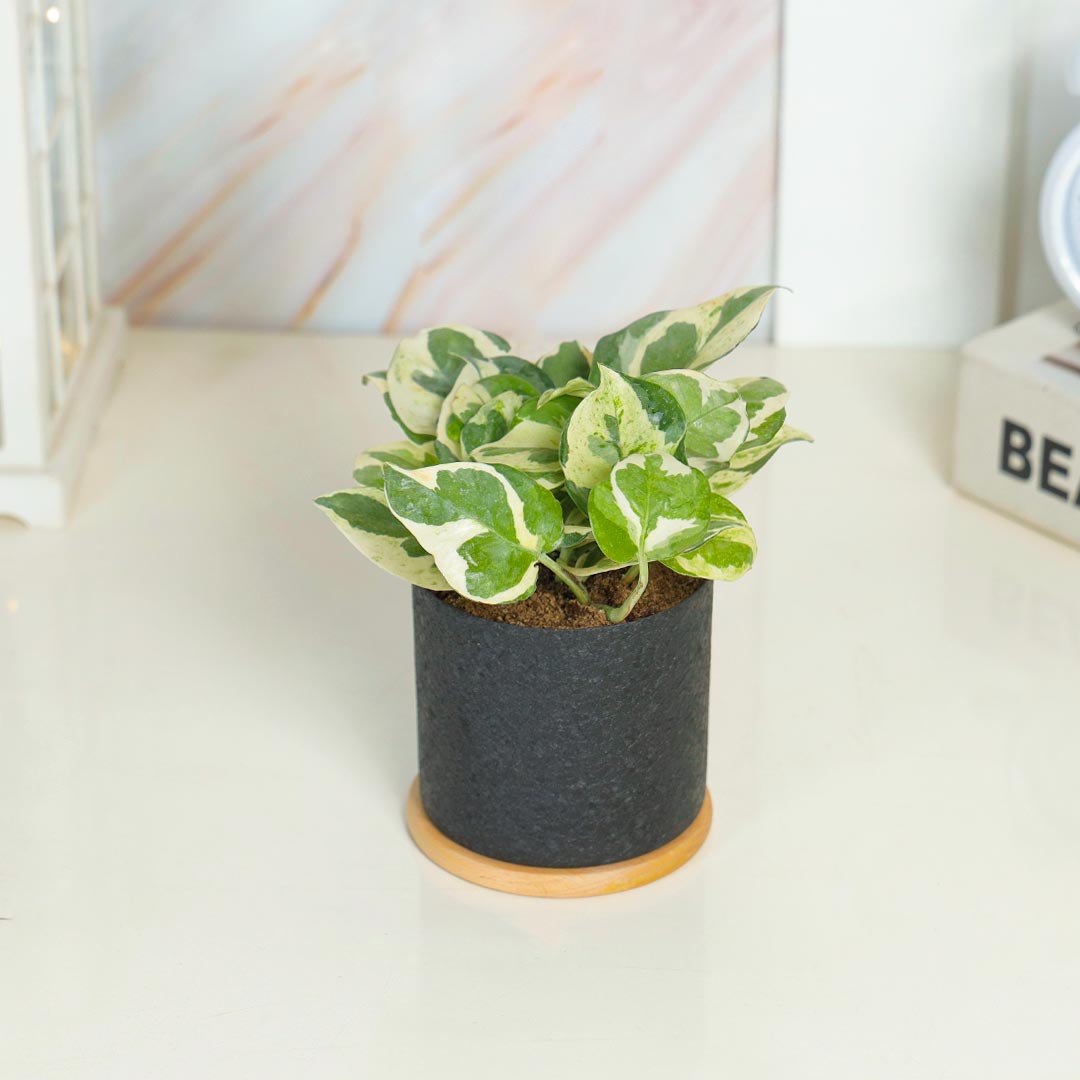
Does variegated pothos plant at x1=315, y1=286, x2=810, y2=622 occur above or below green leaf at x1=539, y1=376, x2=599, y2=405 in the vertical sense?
below

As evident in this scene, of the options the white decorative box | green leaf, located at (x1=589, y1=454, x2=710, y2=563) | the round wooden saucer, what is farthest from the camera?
the white decorative box

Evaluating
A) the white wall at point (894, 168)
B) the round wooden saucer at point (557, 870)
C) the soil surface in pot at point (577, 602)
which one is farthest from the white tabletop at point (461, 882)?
the white wall at point (894, 168)

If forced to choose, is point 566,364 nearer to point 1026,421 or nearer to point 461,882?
point 461,882

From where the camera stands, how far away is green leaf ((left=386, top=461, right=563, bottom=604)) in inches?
26.6

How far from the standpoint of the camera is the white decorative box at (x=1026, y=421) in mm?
1129

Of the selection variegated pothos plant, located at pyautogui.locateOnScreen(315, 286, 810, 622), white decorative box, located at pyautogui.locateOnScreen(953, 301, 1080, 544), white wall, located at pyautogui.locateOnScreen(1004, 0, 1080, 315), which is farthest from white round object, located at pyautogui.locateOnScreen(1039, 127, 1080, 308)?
variegated pothos plant, located at pyautogui.locateOnScreen(315, 286, 810, 622)

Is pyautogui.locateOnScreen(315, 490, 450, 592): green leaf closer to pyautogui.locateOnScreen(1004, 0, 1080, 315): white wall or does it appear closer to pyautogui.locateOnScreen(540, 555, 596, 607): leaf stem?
pyautogui.locateOnScreen(540, 555, 596, 607): leaf stem

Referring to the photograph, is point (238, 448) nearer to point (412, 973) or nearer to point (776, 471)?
point (776, 471)

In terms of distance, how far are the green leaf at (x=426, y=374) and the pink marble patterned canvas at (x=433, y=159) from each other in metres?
0.68

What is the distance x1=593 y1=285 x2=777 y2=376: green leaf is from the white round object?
1.68ft

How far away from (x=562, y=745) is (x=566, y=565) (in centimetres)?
8

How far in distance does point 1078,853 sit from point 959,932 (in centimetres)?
9

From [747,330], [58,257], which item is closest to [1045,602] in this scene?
[747,330]

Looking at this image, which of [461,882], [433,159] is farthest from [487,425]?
[433,159]
